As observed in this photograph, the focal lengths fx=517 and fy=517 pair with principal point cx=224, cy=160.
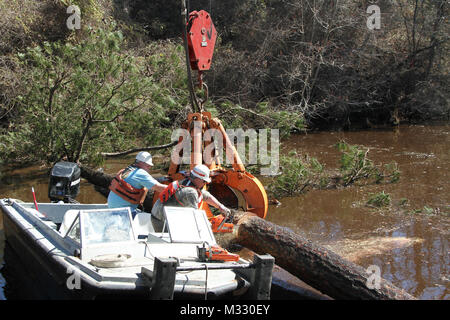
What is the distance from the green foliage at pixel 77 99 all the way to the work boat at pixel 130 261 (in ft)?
13.9

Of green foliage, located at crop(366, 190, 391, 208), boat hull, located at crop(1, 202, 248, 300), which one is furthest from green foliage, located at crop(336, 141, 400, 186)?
boat hull, located at crop(1, 202, 248, 300)

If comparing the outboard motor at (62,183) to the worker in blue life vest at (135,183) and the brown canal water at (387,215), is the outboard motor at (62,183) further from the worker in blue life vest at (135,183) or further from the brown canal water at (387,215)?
the worker in blue life vest at (135,183)

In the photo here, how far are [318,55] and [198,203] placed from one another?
437 inches

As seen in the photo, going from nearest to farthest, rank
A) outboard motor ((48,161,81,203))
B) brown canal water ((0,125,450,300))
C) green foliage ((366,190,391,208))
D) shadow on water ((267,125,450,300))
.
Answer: shadow on water ((267,125,450,300)) < brown canal water ((0,125,450,300)) < outboard motor ((48,161,81,203)) < green foliage ((366,190,391,208))

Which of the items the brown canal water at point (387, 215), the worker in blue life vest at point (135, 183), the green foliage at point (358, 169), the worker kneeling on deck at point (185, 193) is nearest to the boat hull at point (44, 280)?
the brown canal water at point (387, 215)

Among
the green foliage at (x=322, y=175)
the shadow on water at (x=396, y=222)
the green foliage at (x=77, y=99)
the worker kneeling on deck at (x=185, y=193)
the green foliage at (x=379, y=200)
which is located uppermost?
the green foliage at (x=77, y=99)

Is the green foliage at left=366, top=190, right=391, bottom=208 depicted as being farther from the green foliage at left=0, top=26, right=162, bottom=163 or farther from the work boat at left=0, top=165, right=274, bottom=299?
the green foliage at left=0, top=26, right=162, bottom=163

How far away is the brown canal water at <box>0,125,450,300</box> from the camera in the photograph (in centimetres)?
655

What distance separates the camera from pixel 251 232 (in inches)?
254

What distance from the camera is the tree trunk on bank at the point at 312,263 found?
17.1 feet

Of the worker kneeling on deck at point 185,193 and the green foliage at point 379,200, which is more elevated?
the worker kneeling on deck at point 185,193

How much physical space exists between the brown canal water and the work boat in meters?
1.01

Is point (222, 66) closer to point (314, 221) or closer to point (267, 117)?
point (267, 117)
